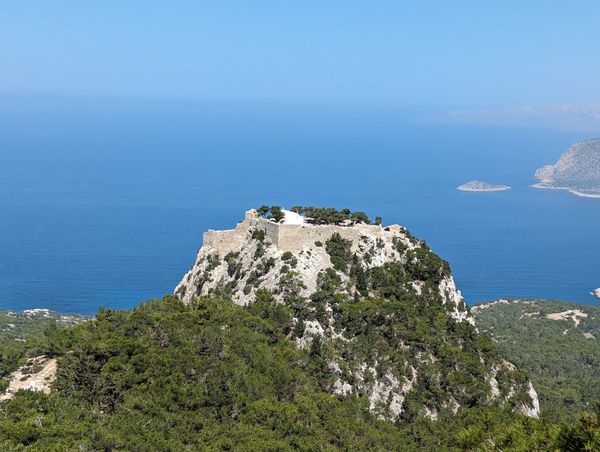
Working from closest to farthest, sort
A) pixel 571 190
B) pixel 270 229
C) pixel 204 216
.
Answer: pixel 270 229, pixel 204 216, pixel 571 190

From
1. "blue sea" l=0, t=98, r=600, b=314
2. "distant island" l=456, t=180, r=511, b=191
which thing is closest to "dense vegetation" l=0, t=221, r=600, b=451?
"blue sea" l=0, t=98, r=600, b=314

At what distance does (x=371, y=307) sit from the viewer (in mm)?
28828

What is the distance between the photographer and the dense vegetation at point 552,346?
140 ft

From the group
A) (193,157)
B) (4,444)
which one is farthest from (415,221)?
(4,444)

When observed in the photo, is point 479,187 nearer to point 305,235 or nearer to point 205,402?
point 305,235

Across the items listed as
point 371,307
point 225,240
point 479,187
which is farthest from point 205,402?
point 479,187

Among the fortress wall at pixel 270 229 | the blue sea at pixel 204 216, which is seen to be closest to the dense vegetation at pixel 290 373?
the fortress wall at pixel 270 229

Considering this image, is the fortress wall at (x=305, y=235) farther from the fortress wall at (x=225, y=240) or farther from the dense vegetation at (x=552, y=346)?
the dense vegetation at (x=552, y=346)

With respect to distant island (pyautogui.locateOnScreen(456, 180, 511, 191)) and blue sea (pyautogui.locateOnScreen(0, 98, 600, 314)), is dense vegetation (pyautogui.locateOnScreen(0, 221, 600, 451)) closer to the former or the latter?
blue sea (pyautogui.locateOnScreen(0, 98, 600, 314))

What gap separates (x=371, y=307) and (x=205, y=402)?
33.6ft

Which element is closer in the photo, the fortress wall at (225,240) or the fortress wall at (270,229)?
the fortress wall at (270,229)

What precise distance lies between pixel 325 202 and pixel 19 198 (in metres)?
60.2

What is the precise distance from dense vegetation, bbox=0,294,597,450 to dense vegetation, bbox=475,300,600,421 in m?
Answer: 15.3

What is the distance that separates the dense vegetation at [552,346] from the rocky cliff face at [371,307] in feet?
24.8
